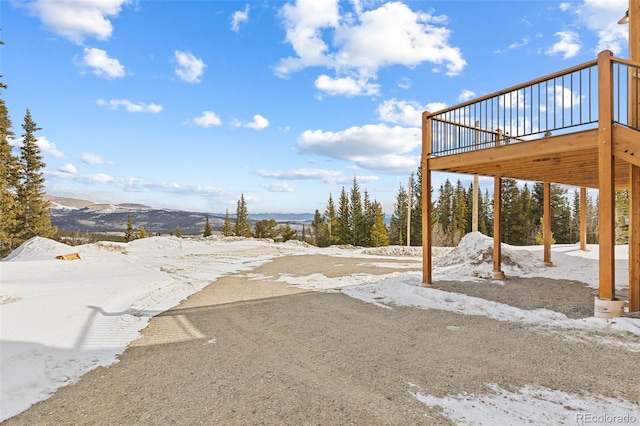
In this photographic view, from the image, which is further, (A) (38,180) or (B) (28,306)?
(A) (38,180)

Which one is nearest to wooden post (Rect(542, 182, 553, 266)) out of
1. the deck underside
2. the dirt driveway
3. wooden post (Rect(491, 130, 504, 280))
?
the deck underside

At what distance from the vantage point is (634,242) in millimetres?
5074

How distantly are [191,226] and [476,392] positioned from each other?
5046 inches

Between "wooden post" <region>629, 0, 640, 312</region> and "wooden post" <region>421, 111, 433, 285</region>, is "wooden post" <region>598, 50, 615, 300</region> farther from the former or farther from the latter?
"wooden post" <region>421, 111, 433, 285</region>

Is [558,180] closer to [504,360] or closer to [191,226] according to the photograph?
[504,360]

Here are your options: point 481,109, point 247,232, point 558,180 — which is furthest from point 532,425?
point 247,232

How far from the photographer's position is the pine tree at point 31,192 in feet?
74.0

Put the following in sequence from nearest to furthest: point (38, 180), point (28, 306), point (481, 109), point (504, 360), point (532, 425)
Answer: point (532, 425) < point (504, 360) < point (28, 306) < point (481, 109) < point (38, 180)

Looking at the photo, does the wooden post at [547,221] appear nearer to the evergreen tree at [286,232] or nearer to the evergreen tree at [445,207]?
the evergreen tree at [445,207]

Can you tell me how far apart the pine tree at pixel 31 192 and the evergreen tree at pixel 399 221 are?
107 ft

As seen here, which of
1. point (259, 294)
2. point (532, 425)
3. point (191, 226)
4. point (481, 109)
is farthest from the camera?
point (191, 226)

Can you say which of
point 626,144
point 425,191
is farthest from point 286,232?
point 626,144

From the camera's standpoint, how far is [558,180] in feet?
30.0

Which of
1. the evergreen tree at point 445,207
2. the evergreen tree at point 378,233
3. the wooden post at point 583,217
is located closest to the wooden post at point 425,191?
the wooden post at point 583,217
